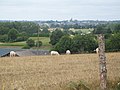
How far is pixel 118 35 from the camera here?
6194cm

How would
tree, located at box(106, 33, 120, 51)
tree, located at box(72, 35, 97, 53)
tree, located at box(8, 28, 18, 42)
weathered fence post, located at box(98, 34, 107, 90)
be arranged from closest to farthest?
weathered fence post, located at box(98, 34, 107, 90)
tree, located at box(106, 33, 120, 51)
tree, located at box(72, 35, 97, 53)
tree, located at box(8, 28, 18, 42)

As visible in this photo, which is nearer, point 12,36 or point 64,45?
point 64,45

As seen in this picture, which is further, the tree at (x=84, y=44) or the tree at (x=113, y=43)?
the tree at (x=84, y=44)

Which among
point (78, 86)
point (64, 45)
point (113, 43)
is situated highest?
point (78, 86)

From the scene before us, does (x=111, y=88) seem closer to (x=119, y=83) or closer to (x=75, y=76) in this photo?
(x=119, y=83)

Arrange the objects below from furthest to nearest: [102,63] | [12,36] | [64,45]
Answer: [12,36] → [64,45] → [102,63]

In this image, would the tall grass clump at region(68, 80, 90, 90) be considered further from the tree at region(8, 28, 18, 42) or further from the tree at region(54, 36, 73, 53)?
the tree at region(8, 28, 18, 42)

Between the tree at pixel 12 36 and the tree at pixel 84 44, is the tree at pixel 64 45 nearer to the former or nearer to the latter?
the tree at pixel 84 44

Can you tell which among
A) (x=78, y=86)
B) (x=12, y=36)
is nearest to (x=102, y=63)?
(x=78, y=86)

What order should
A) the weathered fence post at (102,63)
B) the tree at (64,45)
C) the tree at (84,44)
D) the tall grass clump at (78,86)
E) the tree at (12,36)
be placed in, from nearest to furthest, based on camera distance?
the weathered fence post at (102,63) → the tall grass clump at (78,86) → the tree at (84,44) → the tree at (64,45) → the tree at (12,36)

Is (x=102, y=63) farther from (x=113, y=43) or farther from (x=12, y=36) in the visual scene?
(x=12, y=36)

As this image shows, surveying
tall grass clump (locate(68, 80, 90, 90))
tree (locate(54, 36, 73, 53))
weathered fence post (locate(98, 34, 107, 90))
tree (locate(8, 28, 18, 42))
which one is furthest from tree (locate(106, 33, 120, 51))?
weathered fence post (locate(98, 34, 107, 90))

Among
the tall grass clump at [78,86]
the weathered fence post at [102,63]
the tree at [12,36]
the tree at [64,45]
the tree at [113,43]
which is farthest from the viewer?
the tree at [12,36]

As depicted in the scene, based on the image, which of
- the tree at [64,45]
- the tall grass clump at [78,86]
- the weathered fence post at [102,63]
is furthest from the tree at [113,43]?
the weathered fence post at [102,63]
